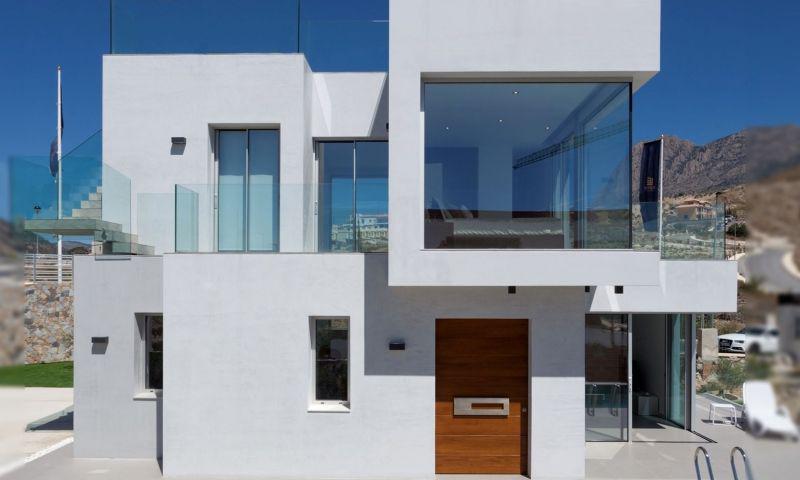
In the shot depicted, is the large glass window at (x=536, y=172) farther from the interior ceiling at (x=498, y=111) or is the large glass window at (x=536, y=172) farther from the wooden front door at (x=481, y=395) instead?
the wooden front door at (x=481, y=395)

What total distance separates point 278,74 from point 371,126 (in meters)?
1.94

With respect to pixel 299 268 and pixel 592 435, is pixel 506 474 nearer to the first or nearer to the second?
pixel 592 435

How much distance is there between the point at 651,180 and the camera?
9.36m

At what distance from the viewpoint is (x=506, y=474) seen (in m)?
7.45

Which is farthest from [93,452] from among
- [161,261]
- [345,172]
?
[345,172]

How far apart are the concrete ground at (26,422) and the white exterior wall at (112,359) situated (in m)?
0.93

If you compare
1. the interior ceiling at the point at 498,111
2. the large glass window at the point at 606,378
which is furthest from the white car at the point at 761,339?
the large glass window at the point at 606,378

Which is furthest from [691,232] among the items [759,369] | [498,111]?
[759,369]

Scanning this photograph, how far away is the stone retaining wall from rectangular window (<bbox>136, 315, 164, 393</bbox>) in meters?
13.6

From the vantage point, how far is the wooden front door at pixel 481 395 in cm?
742

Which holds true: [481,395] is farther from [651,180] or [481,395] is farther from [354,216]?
[651,180]

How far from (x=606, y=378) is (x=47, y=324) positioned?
1951cm

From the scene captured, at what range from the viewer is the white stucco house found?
669 cm

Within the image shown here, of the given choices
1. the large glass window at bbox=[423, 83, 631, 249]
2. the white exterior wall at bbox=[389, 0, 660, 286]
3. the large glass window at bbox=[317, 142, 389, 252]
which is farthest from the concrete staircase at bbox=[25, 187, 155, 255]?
the large glass window at bbox=[423, 83, 631, 249]
